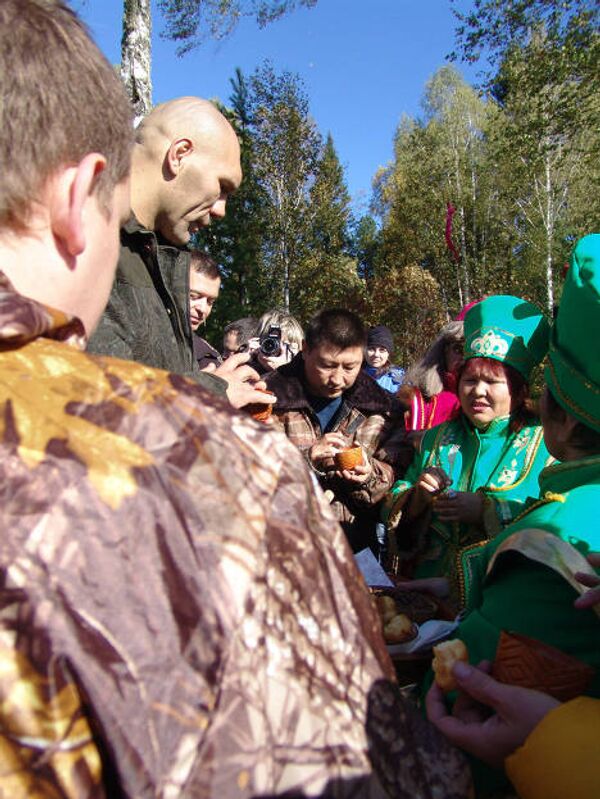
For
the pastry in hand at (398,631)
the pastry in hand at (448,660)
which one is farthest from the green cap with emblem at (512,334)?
the pastry in hand at (448,660)

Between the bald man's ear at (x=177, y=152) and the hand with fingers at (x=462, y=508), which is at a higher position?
the bald man's ear at (x=177, y=152)

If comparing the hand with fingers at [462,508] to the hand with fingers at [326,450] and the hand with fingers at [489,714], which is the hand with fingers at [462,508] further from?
the hand with fingers at [489,714]

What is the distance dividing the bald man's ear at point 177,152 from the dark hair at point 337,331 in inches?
57.2

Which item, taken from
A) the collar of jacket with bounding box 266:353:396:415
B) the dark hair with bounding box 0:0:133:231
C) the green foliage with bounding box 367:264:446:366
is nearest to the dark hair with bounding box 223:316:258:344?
the collar of jacket with bounding box 266:353:396:415

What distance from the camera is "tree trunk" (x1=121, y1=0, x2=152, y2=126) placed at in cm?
781

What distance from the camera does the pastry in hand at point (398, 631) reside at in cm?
196

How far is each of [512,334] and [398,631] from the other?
1.72m

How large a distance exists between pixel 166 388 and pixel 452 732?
3.21 ft

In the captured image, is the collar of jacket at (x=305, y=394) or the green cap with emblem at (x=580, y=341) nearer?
the green cap with emblem at (x=580, y=341)

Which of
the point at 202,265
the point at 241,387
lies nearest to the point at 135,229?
the point at 241,387

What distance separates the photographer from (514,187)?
28.3m

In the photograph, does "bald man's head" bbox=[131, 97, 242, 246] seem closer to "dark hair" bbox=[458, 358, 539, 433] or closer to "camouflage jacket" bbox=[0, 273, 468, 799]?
"dark hair" bbox=[458, 358, 539, 433]

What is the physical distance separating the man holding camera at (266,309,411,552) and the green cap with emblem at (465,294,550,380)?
915mm

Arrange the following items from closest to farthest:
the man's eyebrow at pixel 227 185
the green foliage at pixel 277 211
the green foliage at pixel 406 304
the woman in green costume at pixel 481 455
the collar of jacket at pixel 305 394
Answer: the man's eyebrow at pixel 227 185, the woman in green costume at pixel 481 455, the collar of jacket at pixel 305 394, the green foliage at pixel 277 211, the green foliage at pixel 406 304
